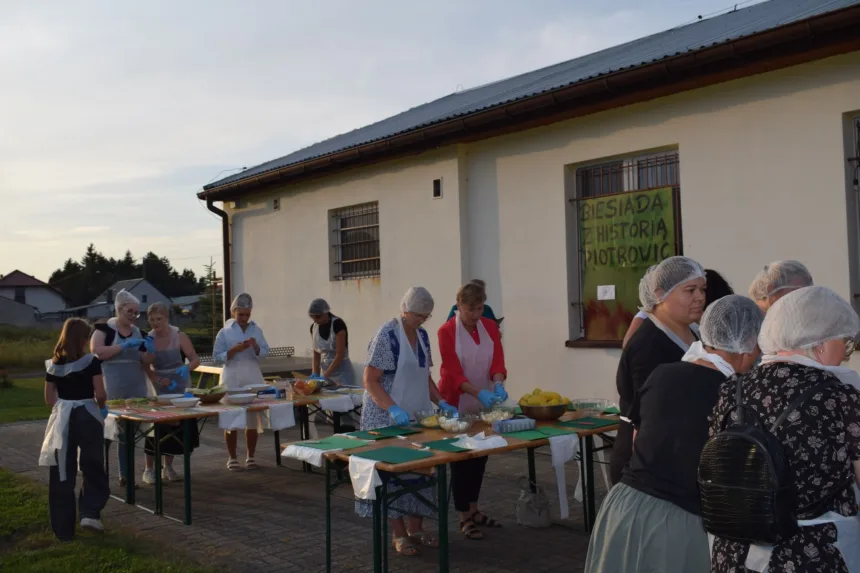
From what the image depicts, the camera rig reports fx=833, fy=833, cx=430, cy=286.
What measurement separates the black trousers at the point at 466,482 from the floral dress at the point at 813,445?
3.70 m

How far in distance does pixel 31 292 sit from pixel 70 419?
7567 centimetres

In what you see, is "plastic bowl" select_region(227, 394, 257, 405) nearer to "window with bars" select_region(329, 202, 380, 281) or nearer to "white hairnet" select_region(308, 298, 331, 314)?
"white hairnet" select_region(308, 298, 331, 314)

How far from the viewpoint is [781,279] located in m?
4.49

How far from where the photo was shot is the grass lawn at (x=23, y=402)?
14.6m

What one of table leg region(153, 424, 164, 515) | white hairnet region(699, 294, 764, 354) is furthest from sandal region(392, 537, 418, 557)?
white hairnet region(699, 294, 764, 354)

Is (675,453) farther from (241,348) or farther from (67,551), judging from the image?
(241,348)

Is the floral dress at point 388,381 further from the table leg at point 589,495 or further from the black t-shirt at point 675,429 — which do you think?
the black t-shirt at point 675,429

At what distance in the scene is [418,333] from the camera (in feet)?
18.7

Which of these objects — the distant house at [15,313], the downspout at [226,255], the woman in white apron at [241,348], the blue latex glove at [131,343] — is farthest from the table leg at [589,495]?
the distant house at [15,313]

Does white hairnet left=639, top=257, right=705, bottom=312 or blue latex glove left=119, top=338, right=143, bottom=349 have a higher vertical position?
white hairnet left=639, top=257, right=705, bottom=312

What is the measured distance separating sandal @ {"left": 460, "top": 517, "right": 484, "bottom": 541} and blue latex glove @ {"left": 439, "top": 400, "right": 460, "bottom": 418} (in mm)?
888

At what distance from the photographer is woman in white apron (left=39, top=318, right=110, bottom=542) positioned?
241 inches

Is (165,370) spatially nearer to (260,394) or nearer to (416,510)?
(260,394)

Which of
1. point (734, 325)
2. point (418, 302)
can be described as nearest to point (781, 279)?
point (734, 325)
